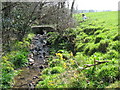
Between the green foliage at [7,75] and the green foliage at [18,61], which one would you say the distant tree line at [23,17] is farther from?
the green foliage at [7,75]

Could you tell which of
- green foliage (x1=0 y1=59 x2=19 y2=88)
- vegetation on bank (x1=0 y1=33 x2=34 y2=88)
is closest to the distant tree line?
vegetation on bank (x1=0 y1=33 x2=34 y2=88)

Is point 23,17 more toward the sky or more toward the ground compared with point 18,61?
more toward the sky

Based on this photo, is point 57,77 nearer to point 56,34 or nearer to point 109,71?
point 109,71

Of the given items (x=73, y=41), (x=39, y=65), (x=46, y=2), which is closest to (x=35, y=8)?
(x=46, y=2)

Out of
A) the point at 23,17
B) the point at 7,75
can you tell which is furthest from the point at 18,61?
the point at 23,17

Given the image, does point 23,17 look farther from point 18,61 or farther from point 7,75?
point 7,75

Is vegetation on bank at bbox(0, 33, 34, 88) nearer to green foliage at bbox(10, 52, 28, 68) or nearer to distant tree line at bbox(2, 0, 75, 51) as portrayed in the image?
green foliage at bbox(10, 52, 28, 68)

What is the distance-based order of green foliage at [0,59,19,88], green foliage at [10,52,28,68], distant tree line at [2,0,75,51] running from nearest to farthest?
green foliage at [0,59,19,88] < green foliage at [10,52,28,68] < distant tree line at [2,0,75,51]

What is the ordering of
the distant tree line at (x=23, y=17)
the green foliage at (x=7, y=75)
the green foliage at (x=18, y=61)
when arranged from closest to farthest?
→ the green foliage at (x=7, y=75)
the green foliage at (x=18, y=61)
the distant tree line at (x=23, y=17)

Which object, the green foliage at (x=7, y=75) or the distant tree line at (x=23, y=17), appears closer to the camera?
the green foliage at (x=7, y=75)

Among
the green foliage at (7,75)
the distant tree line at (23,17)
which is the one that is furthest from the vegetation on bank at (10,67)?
the distant tree line at (23,17)

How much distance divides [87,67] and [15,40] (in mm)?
8709

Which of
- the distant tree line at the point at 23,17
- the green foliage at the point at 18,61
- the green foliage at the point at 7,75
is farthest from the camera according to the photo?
the distant tree line at the point at 23,17

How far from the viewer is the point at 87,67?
22.4 feet
